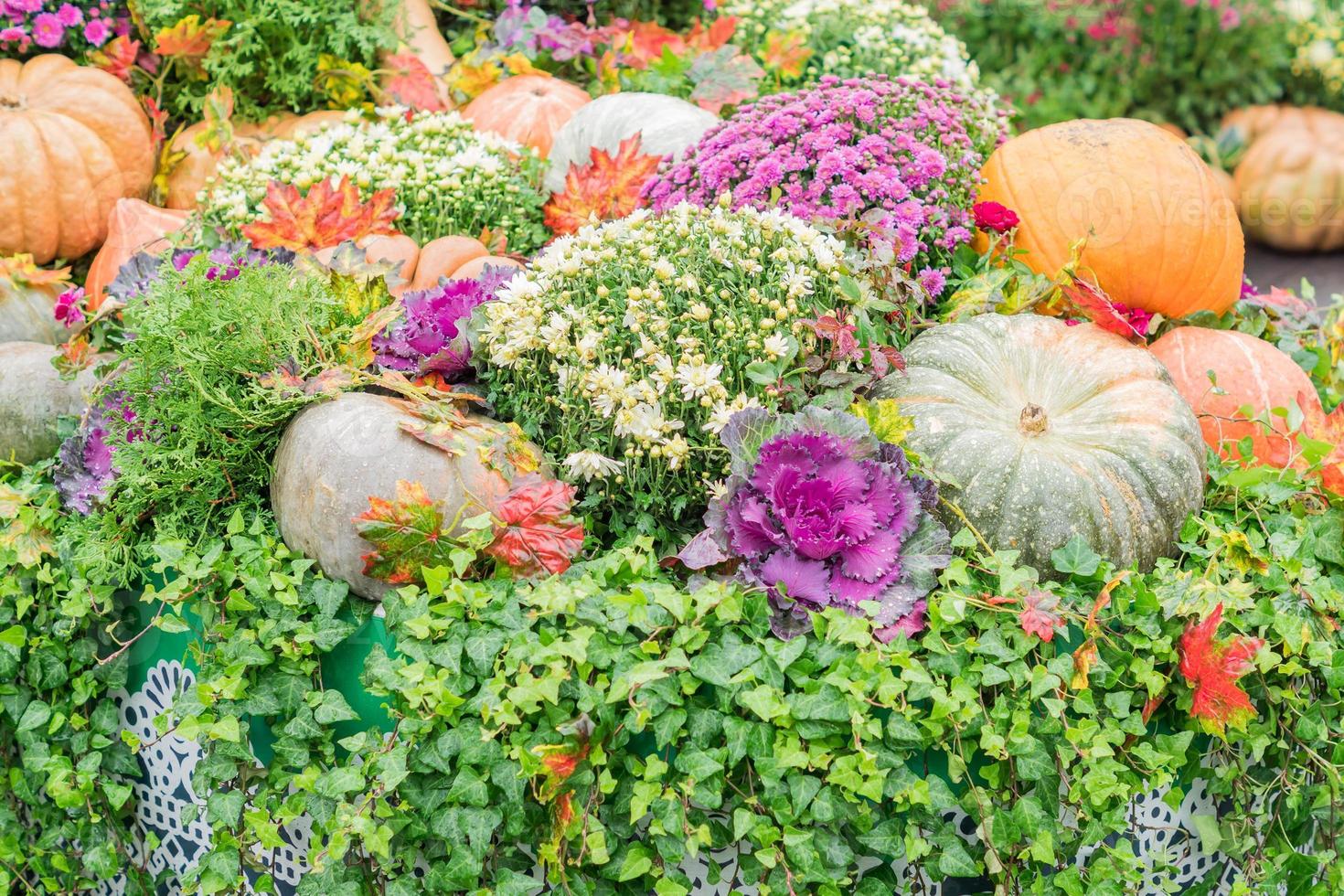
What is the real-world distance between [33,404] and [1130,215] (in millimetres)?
2493

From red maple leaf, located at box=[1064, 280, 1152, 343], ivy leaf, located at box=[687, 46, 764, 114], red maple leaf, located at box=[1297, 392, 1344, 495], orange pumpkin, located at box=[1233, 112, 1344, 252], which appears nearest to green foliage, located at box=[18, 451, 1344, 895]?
red maple leaf, located at box=[1297, 392, 1344, 495]

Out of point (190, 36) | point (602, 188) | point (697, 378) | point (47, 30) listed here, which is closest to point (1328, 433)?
point (697, 378)

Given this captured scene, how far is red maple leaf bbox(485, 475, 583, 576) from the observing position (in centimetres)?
198

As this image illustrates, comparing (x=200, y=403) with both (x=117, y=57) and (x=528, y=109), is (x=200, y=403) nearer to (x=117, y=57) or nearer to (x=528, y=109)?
(x=528, y=109)

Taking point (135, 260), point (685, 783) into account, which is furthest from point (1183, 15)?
point (685, 783)

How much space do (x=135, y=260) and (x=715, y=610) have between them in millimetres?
1752

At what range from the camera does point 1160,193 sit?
2.71m

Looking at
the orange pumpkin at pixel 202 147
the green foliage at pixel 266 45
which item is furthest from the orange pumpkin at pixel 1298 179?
the orange pumpkin at pixel 202 147

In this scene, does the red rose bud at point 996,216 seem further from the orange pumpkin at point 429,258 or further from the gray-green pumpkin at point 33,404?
the gray-green pumpkin at point 33,404

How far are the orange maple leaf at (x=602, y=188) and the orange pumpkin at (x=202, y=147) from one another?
894 millimetres

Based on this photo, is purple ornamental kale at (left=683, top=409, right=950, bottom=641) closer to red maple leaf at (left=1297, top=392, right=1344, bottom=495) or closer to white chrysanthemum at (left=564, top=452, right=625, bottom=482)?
white chrysanthemum at (left=564, top=452, right=625, bottom=482)

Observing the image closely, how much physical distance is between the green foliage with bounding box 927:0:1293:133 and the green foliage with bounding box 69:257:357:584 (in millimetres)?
6134

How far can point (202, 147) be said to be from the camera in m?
3.55

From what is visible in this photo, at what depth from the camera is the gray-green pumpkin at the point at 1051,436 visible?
2023 millimetres
